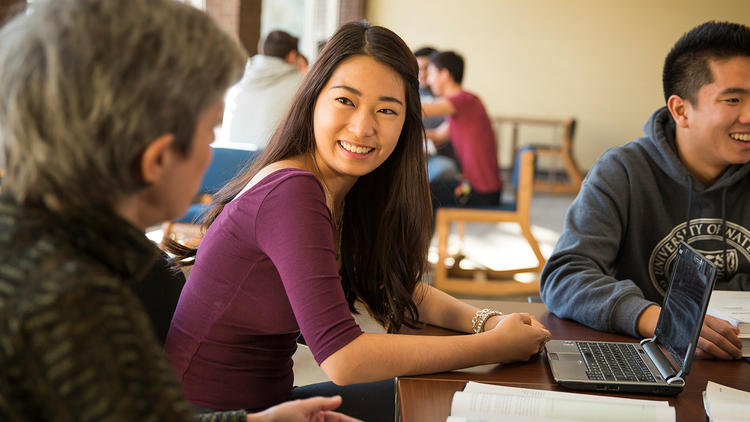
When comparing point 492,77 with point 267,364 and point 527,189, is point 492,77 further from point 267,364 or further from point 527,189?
point 267,364

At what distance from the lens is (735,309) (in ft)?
4.64

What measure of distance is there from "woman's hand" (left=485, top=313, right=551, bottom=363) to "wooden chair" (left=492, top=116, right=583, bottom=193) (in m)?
7.05

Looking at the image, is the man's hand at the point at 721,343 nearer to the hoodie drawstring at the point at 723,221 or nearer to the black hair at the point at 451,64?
the hoodie drawstring at the point at 723,221

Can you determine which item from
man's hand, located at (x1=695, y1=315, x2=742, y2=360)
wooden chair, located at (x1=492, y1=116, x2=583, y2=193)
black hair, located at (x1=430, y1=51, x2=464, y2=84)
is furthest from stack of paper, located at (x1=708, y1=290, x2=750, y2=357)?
wooden chair, located at (x1=492, y1=116, x2=583, y2=193)

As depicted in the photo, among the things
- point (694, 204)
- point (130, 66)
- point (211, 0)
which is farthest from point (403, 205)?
point (211, 0)

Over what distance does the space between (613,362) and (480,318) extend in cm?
29

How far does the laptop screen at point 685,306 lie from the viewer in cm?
114

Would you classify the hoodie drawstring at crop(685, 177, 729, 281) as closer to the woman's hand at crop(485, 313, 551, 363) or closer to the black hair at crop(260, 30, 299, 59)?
the woman's hand at crop(485, 313, 551, 363)

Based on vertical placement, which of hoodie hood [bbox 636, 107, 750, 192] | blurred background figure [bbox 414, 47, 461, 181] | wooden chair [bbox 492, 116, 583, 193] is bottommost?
wooden chair [bbox 492, 116, 583, 193]

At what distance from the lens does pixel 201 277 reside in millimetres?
1306

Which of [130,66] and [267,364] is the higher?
[130,66]

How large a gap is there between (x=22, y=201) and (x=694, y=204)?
1555 millimetres

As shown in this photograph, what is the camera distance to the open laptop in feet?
3.78

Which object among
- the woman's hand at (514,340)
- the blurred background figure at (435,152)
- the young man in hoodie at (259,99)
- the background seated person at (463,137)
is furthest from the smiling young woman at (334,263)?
the background seated person at (463,137)
